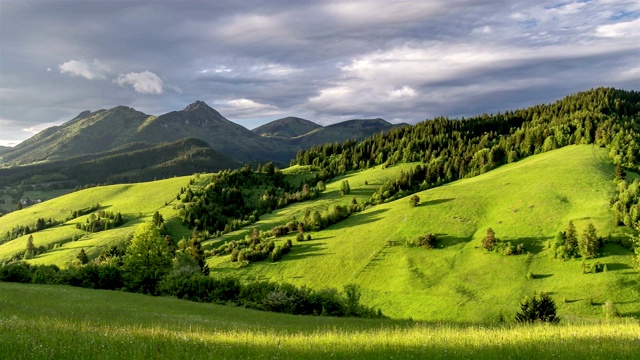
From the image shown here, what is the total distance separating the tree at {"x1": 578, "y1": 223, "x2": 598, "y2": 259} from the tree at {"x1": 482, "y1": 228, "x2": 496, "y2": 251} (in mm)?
17857

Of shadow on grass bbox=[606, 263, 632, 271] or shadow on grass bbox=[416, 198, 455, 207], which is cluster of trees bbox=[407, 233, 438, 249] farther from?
shadow on grass bbox=[606, 263, 632, 271]

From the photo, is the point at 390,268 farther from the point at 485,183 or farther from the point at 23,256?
the point at 23,256

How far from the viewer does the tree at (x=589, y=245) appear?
82812 millimetres

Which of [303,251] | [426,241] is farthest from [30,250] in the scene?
[426,241]

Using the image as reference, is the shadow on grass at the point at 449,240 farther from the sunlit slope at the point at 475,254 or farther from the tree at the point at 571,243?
the tree at the point at 571,243

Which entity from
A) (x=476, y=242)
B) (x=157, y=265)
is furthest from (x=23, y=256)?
(x=476, y=242)

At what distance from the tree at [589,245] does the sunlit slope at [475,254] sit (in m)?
2.09

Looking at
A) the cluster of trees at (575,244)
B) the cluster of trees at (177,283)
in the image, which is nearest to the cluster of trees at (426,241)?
the cluster of trees at (575,244)

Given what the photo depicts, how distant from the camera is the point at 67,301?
41.5m

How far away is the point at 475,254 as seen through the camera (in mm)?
97500

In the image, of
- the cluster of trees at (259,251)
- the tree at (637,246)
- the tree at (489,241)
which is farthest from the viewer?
the cluster of trees at (259,251)

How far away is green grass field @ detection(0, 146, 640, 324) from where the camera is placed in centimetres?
7706

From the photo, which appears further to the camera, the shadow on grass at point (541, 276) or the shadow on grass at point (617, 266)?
the shadow on grass at point (541, 276)

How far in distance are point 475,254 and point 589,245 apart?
23.6 m
